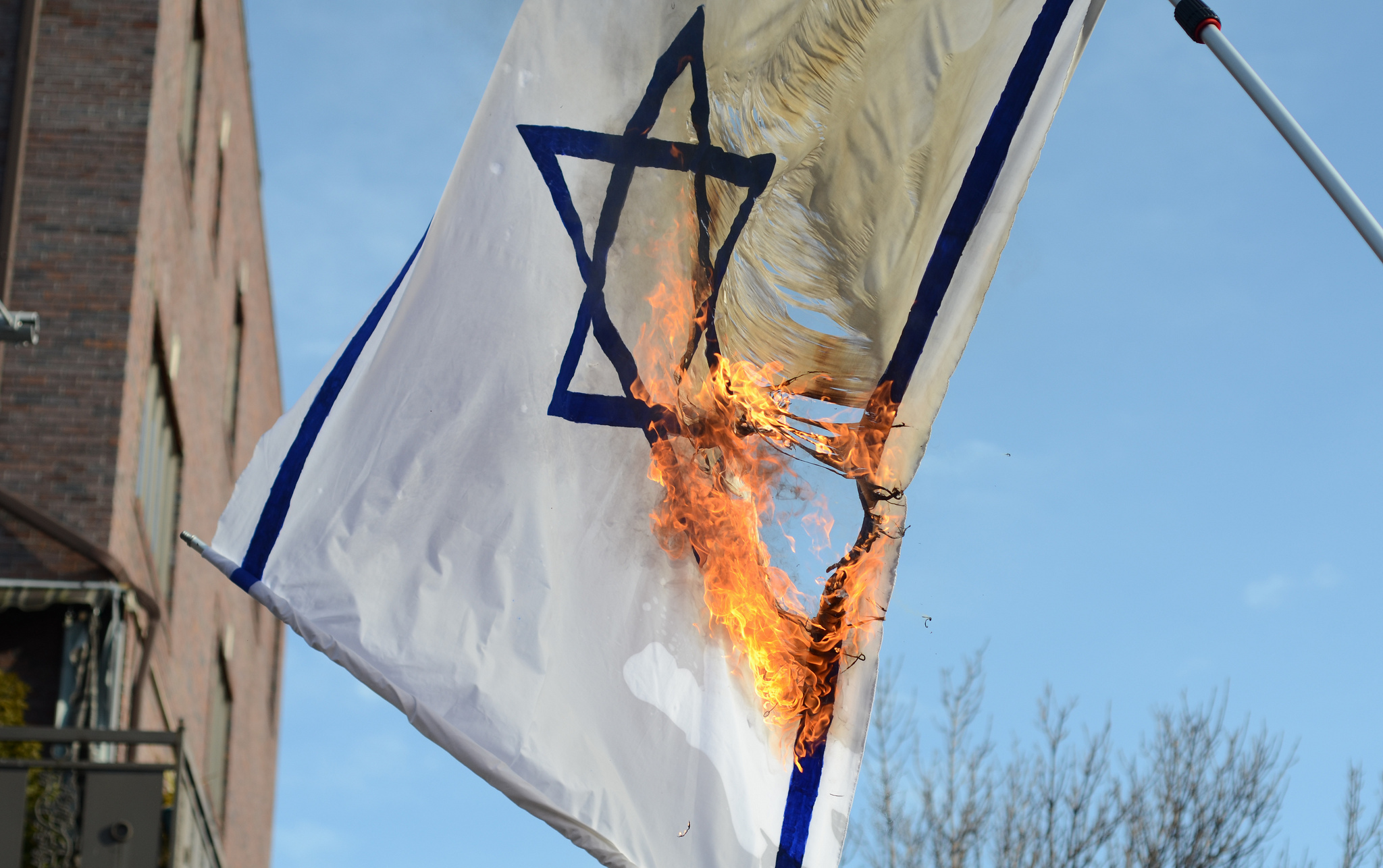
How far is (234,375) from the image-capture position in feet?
62.2

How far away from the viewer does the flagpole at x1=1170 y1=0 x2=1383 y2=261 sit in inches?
198

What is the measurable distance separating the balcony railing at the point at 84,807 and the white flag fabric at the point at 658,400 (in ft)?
12.3

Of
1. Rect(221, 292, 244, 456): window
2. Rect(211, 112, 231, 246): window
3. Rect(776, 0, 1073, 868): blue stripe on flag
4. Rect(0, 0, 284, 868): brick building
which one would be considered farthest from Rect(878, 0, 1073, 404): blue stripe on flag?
Rect(221, 292, 244, 456): window

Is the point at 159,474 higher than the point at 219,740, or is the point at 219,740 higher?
the point at 159,474

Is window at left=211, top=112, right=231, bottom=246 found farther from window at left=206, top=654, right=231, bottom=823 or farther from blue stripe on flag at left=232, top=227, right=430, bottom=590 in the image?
blue stripe on flag at left=232, top=227, right=430, bottom=590

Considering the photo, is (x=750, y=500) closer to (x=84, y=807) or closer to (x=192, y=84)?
(x=84, y=807)

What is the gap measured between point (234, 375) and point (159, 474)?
5176 millimetres

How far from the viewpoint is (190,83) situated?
49.8ft

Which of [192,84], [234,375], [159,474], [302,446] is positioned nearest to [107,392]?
[159,474]

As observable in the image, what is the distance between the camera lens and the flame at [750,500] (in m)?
5.32

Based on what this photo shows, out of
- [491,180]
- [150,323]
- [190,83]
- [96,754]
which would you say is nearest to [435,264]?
[491,180]

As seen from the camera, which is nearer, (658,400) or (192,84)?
(658,400)

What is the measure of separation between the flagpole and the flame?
1717mm

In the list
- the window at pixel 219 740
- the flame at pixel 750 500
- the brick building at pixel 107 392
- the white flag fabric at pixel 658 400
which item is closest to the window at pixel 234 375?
the brick building at pixel 107 392
